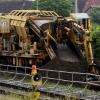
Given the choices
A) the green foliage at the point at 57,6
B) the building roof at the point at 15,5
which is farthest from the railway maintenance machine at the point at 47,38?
the building roof at the point at 15,5

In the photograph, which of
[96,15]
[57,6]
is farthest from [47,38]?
[96,15]

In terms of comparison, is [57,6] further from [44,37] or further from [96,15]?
[44,37]

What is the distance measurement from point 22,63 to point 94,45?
4.05 m

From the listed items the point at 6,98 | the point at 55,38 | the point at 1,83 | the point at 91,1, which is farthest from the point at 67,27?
the point at 91,1

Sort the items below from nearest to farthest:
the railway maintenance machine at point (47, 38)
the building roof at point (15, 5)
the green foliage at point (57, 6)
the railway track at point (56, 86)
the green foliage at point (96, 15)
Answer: the railway track at point (56, 86) < the railway maintenance machine at point (47, 38) < the green foliage at point (57, 6) < the green foliage at point (96, 15) < the building roof at point (15, 5)

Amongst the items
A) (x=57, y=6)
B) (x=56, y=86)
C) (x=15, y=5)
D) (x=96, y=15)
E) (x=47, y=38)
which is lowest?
(x=56, y=86)

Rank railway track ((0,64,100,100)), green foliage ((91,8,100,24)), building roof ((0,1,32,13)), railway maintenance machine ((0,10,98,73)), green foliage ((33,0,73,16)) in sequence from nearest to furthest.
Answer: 1. railway track ((0,64,100,100))
2. railway maintenance machine ((0,10,98,73))
3. green foliage ((33,0,73,16))
4. green foliage ((91,8,100,24))
5. building roof ((0,1,32,13))

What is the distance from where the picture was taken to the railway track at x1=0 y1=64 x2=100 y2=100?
16.4 metres

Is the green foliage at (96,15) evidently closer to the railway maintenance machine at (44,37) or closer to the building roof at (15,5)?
the building roof at (15,5)

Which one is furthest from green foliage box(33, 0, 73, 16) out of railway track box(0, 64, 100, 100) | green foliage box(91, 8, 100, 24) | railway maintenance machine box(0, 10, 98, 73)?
railway track box(0, 64, 100, 100)

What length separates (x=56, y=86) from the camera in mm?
17719

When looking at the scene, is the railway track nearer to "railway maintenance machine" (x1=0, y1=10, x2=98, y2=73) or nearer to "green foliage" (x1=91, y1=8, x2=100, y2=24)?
"railway maintenance machine" (x1=0, y1=10, x2=98, y2=73)

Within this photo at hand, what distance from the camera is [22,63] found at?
22.1m

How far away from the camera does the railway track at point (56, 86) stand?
16422 mm
